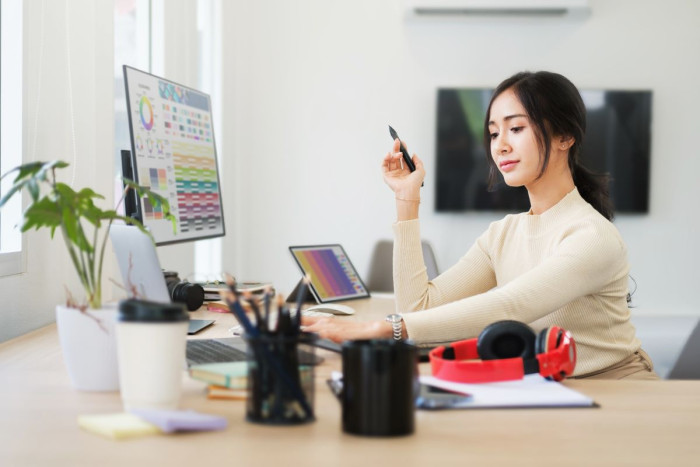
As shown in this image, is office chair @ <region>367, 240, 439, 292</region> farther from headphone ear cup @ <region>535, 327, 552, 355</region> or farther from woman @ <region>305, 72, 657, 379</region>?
headphone ear cup @ <region>535, 327, 552, 355</region>

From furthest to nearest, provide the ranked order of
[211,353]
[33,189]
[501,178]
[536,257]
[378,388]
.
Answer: [501,178], [536,257], [211,353], [33,189], [378,388]

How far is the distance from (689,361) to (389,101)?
2.51 m

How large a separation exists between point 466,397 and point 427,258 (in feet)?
9.61

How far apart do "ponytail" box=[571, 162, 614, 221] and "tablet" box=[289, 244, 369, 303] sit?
2.44 feet

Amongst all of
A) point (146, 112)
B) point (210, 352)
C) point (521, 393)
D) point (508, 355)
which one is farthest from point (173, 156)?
point (521, 393)

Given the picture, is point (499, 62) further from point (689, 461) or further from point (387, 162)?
point (689, 461)

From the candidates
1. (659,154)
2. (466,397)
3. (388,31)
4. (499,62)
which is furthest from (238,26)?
(466,397)

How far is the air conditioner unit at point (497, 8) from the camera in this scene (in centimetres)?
427

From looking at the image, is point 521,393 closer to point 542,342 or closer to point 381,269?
point 542,342

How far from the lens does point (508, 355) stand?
3.84ft

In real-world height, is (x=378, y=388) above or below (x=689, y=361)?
above

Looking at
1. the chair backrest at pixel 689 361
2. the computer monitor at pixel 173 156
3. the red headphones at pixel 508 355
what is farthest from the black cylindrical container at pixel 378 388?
the chair backrest at pixel 689 361

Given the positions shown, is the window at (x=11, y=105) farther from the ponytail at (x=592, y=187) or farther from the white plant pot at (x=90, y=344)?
the ponytail at (x=592, y=187)

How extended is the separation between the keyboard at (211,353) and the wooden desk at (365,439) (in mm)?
173
